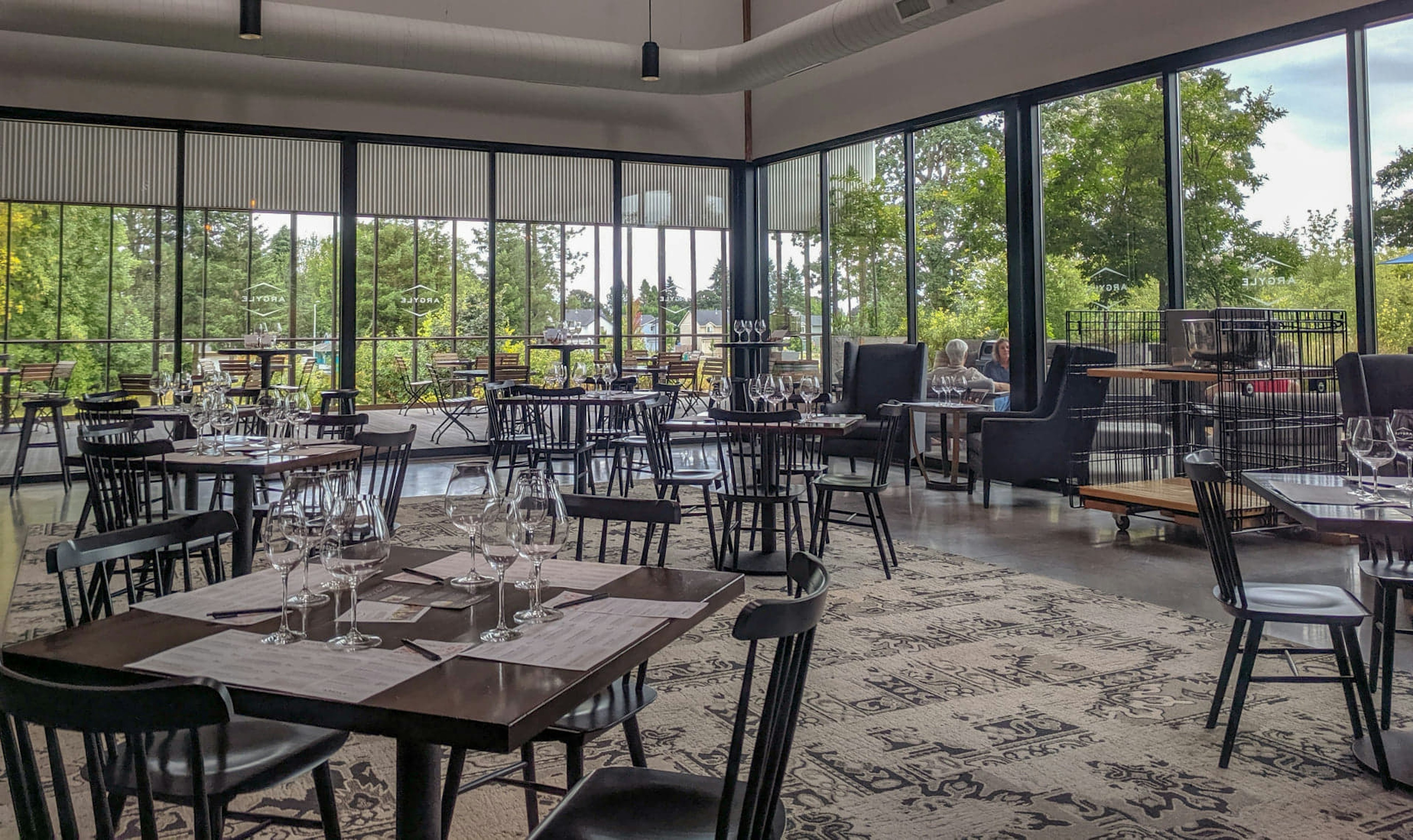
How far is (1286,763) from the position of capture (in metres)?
2.74

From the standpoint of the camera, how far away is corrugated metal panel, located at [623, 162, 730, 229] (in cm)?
1078

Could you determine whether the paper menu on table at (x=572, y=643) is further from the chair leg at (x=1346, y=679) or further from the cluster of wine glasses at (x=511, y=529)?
the chair leg at (x=1346, y=679)

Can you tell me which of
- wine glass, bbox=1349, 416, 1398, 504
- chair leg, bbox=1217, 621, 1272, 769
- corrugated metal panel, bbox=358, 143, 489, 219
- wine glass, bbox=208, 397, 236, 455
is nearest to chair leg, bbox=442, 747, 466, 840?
chair leg, bbox=1217, 621, 1272, 769

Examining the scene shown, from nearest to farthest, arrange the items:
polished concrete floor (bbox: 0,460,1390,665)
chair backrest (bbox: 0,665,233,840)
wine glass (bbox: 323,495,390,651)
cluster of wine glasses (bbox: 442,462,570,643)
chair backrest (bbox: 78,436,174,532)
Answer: chair backrest (bbox: 0,665,233,840) < wine glass (bbox: 323,495,390,651) < cluster of wine glasses (bbox: 442,462,570,643) < chair backrest (bbox: 78,436,174,532) < polished concrete floor (bbox: 0,460,1390,665)

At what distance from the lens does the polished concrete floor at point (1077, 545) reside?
4.73 m

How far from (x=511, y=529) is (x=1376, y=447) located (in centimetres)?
268

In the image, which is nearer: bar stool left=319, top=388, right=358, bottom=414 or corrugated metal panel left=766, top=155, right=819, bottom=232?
bar stool left=319, top=388, right=358, bottom=414

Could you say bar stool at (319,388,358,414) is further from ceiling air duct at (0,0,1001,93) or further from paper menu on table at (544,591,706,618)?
paper menu on table at (544,591,706,618)

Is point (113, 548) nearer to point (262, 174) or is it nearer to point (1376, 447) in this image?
point (1376, 447)

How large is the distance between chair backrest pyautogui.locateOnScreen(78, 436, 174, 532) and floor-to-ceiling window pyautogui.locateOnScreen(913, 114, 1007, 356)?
21.5 feet

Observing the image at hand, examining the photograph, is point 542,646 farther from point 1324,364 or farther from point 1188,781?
point 1324,364

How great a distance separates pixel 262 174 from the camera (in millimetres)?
9227

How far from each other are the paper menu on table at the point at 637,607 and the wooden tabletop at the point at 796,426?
3171 mm

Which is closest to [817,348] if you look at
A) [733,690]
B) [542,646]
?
[733,690]
